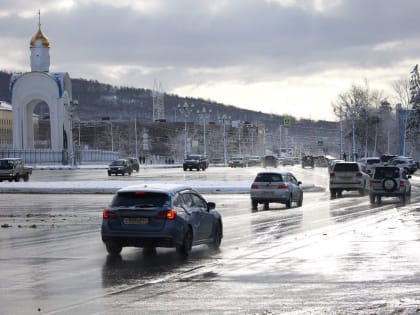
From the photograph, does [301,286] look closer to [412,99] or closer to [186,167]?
[186,167]

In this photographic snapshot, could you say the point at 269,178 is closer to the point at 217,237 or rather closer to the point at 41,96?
the point at 217,237

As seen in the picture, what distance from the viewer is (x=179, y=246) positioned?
684 inches

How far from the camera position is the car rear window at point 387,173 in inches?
1495

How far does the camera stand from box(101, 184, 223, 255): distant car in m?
17.2

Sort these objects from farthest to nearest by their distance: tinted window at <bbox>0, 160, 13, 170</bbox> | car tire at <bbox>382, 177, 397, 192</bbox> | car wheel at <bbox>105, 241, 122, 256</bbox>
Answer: tinted window at <bbox>0, 160, 13, 170</bbox>, car tire at <bbox>382, 177, 397, 192</bbox>, car wheel at <bbox>105, 241, 122, 256</bbox>

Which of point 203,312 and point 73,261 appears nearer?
point 203,312

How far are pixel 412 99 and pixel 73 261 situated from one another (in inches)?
4645

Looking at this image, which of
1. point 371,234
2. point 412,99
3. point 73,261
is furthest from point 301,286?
point 412,99

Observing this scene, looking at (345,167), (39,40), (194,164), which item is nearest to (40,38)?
(39,40)

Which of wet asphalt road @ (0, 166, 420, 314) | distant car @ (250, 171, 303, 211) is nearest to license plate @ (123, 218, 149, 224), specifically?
wet asphalt road @ (0, 166, 420, 314)

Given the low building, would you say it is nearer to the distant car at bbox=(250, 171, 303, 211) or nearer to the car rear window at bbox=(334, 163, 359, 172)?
the car rear window at bbox=(334, 163, 359, 172)

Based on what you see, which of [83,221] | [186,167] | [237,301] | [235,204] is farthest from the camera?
[186,167]

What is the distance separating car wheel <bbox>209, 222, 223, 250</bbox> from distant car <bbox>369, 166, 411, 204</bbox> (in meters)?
18.8

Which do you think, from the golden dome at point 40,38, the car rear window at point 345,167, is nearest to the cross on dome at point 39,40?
the golden dome at point 40,38
